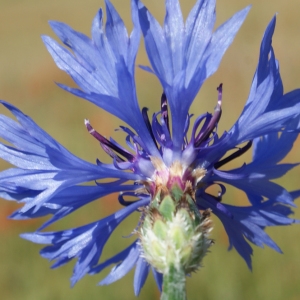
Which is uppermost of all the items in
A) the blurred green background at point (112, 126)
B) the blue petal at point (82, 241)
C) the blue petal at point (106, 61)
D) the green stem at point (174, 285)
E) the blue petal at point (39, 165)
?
the blurred green background at point (112, 126)

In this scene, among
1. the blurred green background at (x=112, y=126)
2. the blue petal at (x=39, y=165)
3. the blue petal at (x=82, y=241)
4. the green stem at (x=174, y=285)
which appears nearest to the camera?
the green stem at (x=174, y=285)

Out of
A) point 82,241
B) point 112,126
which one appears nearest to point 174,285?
point 82,241

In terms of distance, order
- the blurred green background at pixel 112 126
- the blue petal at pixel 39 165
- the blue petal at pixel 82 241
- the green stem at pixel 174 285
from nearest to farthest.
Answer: the green stem at pixel 174 285, the blue petal at pixel 39 165, the blue petal at pixel 82 241, the blurred green background at pixel 112 126

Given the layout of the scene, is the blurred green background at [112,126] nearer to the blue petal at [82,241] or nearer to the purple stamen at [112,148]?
the blue petal at [82,241]

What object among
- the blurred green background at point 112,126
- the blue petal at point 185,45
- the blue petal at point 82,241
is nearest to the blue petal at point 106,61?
the blue petal at point 185,45

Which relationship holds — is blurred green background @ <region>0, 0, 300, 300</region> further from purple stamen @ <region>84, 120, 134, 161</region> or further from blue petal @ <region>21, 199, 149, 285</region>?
purple stamen @ <region>84, 120, 134, 161</region>

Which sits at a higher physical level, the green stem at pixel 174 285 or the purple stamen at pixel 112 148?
the purple stamen at pixel 112 148

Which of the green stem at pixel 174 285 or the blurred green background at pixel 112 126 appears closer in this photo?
the green stem at pixel 174 285
